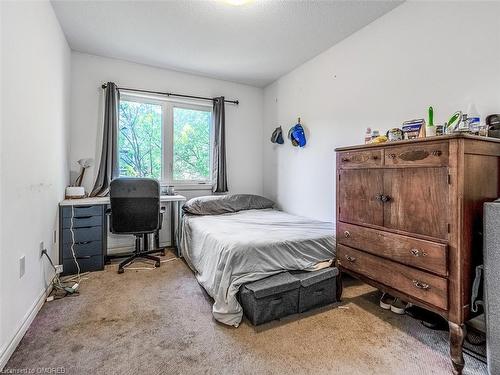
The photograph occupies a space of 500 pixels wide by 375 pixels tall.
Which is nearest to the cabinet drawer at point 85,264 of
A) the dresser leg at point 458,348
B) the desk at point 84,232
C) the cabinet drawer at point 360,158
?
the desk at point 84,232

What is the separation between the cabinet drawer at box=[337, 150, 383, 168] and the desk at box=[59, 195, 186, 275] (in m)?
2.51

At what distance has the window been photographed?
141 inches

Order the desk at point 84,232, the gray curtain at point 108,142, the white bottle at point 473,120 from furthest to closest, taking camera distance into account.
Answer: the gray curtain at point 108,142
the desk at point 84,232
the white bottle at point 473,120

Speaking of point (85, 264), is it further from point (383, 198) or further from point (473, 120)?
point (473, 120)

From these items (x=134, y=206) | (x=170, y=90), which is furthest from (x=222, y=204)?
(x=170, y=90)

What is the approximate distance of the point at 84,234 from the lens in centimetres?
279

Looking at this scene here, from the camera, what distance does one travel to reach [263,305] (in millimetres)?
1810

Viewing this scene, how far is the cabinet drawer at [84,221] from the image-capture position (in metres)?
2.72

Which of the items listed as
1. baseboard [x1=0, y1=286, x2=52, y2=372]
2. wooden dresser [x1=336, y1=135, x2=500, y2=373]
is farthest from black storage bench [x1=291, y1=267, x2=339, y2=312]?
baseboard [x1=0, y1=286, x2=52, y2=372]

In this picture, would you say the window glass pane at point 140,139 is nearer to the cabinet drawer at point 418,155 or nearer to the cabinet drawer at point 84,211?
the cabinet drawer at point 84,211

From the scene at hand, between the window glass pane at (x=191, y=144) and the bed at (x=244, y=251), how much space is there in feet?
3.73

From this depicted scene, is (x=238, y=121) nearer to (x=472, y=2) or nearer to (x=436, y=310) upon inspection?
(x=472, y=2)

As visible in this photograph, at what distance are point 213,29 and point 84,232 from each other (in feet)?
8.30

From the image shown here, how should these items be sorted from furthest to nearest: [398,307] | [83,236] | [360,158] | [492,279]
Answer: [83,236] → [398,307] → [360,158] → [492,279]
